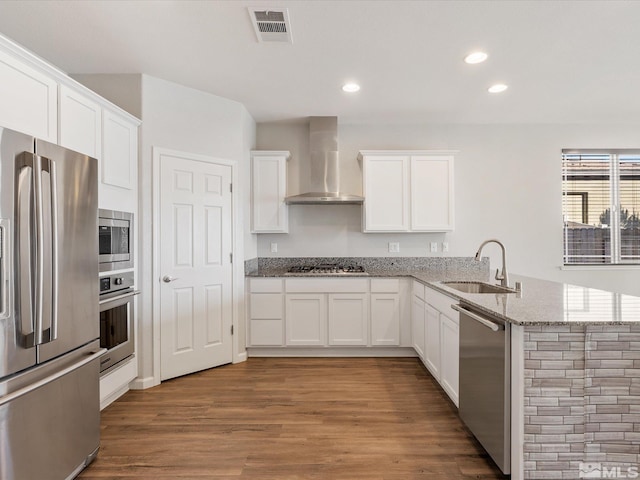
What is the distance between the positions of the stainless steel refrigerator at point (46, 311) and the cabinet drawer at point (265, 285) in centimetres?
177

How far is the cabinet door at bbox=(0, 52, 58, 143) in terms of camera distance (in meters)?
1.72

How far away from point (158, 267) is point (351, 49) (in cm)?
231

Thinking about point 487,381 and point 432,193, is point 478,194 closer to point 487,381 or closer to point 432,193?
point 432,193

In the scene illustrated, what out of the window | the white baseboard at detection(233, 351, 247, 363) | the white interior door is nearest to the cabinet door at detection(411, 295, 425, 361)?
the white baseboard at detection(233, 351, 247, 363)

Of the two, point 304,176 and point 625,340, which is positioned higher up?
point 304,176

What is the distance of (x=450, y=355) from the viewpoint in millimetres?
2449

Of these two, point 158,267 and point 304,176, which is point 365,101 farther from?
point 158,267

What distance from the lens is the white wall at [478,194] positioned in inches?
165

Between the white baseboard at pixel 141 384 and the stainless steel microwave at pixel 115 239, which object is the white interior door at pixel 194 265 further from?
the stainless steel microwave at pixel 115 239

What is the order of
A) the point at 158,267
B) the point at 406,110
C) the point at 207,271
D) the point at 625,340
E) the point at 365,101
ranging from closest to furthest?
the point at 625,340, the point at 158,267, the point at 207,271, the point at 365,101, the point at 406,110

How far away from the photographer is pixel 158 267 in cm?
298

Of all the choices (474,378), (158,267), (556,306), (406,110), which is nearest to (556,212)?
(406,110)

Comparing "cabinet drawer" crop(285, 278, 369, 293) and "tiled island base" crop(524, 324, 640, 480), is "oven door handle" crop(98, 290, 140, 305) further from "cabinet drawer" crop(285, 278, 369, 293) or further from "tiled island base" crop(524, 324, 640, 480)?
"tiled island base" crop(524, 324, 640, 480)

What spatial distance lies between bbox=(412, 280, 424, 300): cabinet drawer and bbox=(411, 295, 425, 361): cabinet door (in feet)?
0.12
